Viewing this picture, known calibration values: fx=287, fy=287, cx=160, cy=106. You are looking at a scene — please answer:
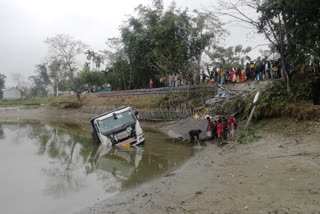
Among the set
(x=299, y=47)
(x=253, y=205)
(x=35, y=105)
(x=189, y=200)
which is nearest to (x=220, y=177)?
(x=189, y=200)

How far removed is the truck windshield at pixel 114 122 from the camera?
50.7 ft

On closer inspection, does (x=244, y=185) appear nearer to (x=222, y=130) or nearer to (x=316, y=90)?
(x=222, y=130)

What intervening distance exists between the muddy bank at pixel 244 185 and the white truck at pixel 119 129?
199 inches

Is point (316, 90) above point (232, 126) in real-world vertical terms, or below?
above

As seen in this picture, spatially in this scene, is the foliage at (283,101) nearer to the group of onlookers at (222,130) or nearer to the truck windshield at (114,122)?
the group of onlookers at (222,130)

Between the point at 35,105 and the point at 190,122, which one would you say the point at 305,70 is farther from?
the point at 35,105

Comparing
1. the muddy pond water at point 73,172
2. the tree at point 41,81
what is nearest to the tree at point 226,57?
the muddy pond water at point 73,172

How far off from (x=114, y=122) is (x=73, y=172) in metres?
4.26

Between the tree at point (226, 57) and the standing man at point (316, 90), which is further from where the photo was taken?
the tree at point (226, 57)

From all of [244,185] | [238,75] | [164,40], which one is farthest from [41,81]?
[244,185]

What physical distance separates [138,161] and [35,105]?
5006 cm

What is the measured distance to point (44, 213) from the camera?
25.1ft

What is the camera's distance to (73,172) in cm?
1186

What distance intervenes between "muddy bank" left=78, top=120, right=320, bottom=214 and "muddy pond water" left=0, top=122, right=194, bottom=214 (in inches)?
43.0
